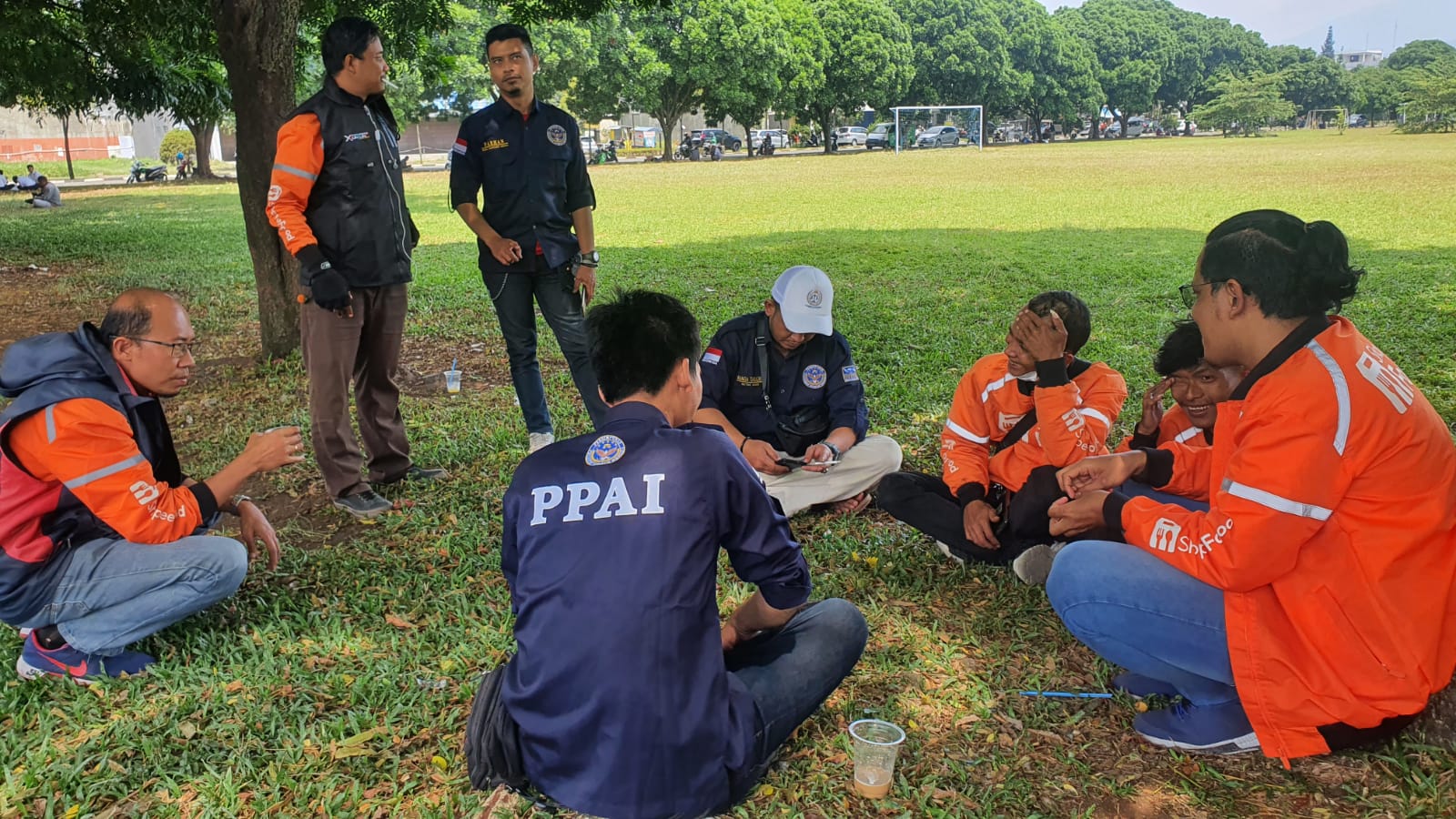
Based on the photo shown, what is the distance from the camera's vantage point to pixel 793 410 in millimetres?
4598

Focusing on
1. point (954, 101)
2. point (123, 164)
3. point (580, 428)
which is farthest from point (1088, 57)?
point (580, 428)

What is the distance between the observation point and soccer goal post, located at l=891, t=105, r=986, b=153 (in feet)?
186

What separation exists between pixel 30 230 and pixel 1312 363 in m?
20.9

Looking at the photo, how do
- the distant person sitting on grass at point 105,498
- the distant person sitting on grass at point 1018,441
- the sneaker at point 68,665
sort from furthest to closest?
the distant person sitting on grass at point 1018,441 < the sneaker at point 68,665 < the distant person sitting on grass at point 105,498

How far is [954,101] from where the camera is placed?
6116cm

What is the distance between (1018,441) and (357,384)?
318 cm

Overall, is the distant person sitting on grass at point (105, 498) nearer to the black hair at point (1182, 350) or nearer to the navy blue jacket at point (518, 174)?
the navy blue jacket at point (518, 174)

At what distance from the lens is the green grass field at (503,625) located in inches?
107

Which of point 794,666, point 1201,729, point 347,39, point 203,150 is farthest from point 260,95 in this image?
point 203,150

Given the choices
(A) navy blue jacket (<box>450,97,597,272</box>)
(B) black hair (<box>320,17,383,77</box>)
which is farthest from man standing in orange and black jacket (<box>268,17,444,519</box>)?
(A) navy blue jacket (<box>450,97,597,272</box>)

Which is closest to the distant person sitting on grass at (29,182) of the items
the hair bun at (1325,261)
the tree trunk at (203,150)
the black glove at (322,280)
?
the tree trunk at (203,150)

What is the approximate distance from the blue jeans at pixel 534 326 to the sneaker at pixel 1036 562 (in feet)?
7.63

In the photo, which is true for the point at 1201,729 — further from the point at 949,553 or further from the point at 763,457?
the point at 763,457

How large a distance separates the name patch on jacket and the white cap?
2.12 m
